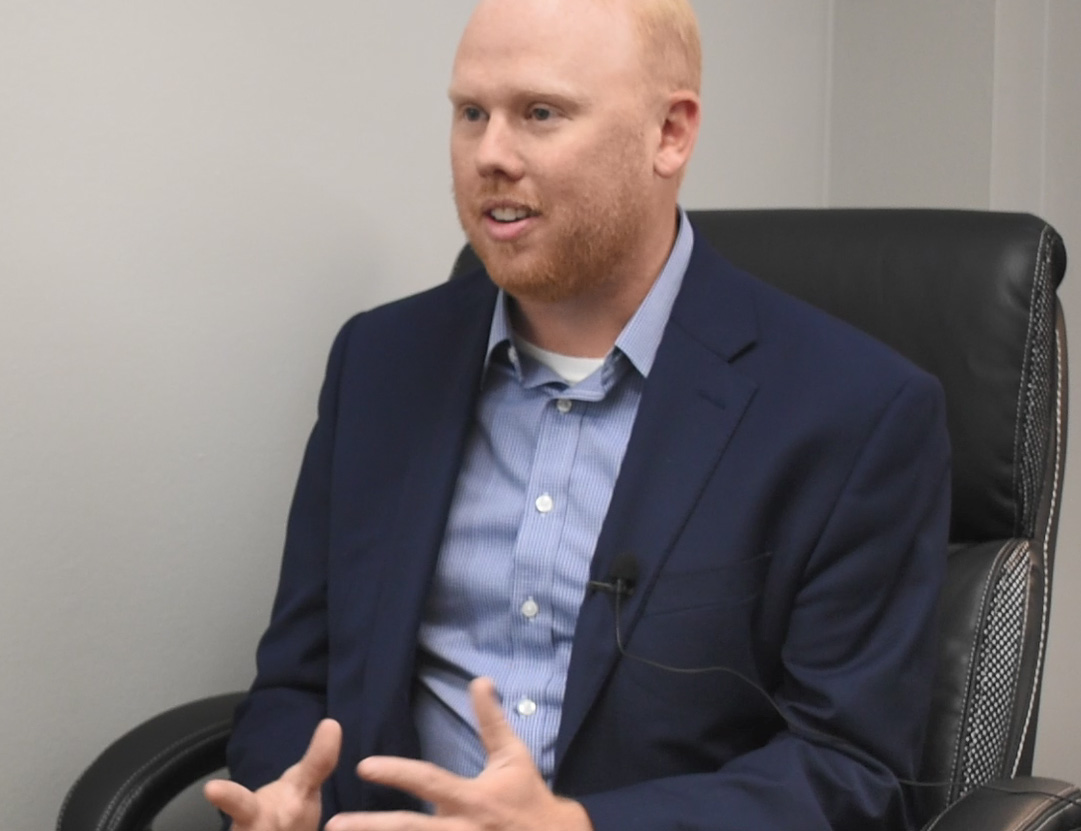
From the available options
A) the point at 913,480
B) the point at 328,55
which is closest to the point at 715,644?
the point at 913,480

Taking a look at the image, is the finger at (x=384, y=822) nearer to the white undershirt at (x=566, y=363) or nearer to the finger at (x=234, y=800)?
the finger at (x=234, y=800)

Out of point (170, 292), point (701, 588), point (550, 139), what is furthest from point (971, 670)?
point (170, 292)

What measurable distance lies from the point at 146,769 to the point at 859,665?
689 mm

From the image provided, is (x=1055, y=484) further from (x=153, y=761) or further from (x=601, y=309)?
(x=153, y=761)

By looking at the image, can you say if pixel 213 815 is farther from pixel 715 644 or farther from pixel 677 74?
pixel 677 74

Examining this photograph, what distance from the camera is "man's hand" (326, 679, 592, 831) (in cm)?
96

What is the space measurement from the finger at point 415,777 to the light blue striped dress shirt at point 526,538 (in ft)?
0.90

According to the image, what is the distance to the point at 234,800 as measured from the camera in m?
1.05

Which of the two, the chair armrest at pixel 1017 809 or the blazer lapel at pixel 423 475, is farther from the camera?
the blazer lapel at pixel 423 475

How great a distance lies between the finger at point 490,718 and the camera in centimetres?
98

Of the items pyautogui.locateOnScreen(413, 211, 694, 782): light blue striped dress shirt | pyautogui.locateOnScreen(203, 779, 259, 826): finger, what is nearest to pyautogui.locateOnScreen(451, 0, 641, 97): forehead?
pyautogui.locateOnScreen(413, 211, 694, 782): light blue striped dress shirt

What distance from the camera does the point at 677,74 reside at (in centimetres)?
130

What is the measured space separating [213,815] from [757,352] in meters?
0.95

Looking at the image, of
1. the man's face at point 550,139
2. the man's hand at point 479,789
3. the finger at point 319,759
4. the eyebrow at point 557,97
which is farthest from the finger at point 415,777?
the eyebrow at point 557,97
